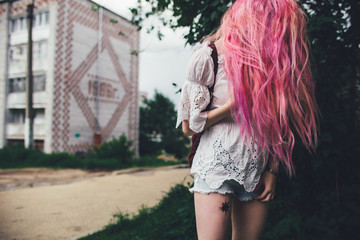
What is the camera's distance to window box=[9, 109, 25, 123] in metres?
18.1

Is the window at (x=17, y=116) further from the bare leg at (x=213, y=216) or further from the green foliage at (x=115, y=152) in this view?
the bare leg at (x=213, y=216)

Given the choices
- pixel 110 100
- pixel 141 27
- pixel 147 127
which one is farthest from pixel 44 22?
pixel 141 27

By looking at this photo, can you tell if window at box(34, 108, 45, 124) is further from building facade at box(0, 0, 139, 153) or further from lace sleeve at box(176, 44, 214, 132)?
lace sleeve at box(176, 44, 214, 132)

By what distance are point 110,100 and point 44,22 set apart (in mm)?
6268

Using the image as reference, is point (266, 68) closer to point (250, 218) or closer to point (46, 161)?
point (250, 218)

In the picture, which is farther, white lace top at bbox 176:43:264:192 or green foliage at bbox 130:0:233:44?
green foliage at bbox 130:0:233:44

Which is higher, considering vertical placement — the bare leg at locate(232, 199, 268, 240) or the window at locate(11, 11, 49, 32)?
the window at locate(11, 11, 49, 32)

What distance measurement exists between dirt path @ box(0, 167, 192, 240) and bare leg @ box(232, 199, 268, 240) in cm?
275

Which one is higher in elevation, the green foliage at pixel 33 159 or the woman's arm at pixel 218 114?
the woman's arm at pixel 218 114

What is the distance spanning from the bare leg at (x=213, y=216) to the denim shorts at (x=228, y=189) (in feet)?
0.07

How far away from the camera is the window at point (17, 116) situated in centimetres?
1809

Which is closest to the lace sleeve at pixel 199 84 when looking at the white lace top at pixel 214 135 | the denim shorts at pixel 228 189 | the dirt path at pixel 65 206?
the white lace top at pixel 214 135

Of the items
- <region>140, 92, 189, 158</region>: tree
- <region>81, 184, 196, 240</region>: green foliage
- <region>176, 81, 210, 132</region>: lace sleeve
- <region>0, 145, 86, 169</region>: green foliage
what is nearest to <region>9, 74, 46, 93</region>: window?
<region>0, 145, 86, 169</region>: green foliage

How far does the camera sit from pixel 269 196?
1264 mm
